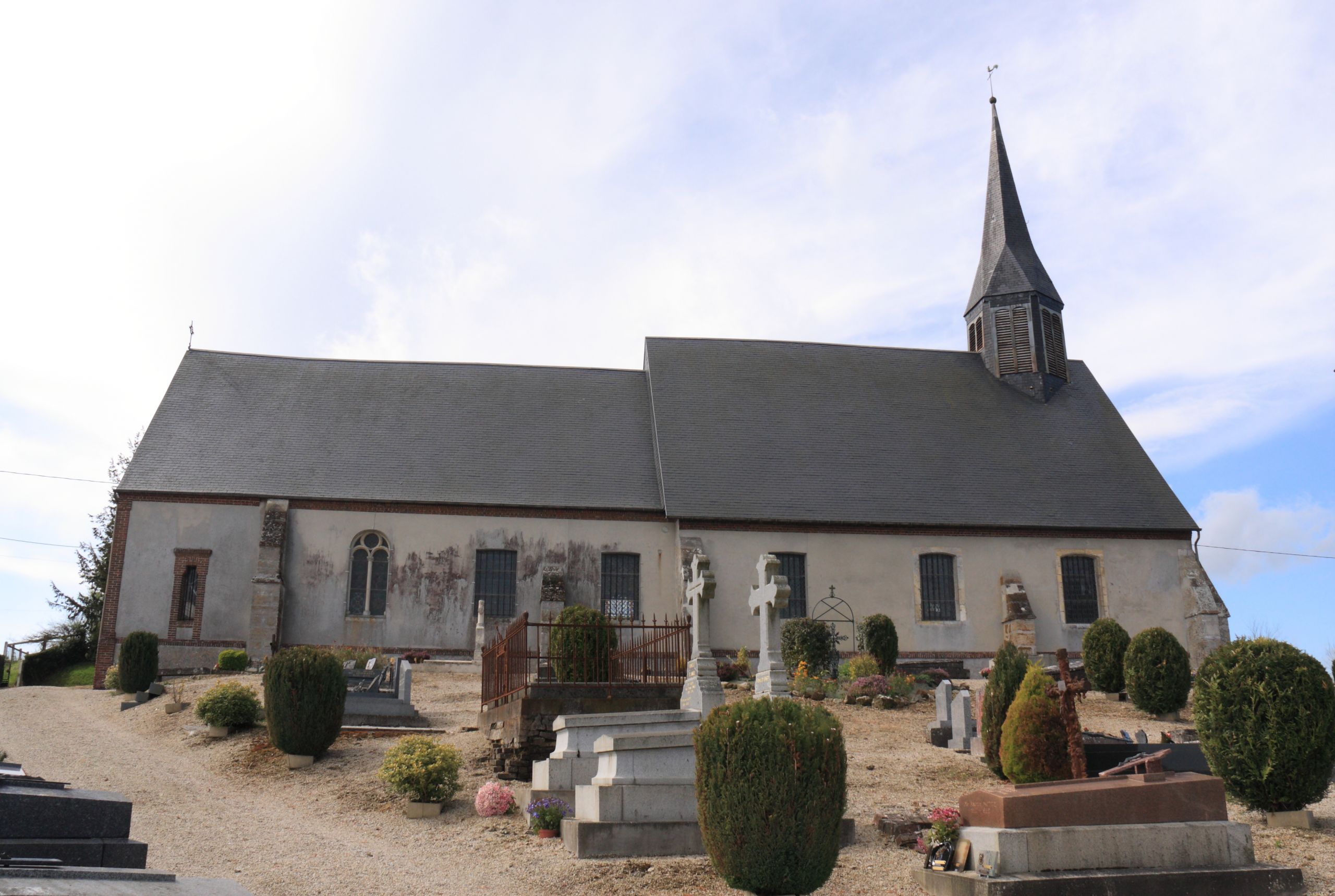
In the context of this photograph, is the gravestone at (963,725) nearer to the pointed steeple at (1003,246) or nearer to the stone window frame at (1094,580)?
the stone window frame at (1094,580)

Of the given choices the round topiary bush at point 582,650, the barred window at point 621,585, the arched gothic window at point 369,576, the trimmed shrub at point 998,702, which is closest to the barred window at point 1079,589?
the barred window at point 621,585

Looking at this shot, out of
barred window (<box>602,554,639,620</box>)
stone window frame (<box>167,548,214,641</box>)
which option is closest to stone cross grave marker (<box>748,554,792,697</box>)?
barred window (<box>602,554,639,620</box>)

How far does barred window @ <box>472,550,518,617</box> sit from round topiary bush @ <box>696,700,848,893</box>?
1764cm

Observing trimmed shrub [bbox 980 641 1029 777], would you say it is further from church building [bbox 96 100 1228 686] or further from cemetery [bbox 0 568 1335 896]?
church building [bbox 96 100 1228 686]

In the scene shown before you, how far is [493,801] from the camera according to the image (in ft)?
33.3

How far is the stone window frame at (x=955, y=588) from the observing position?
24609mm

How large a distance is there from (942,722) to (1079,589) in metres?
12.6

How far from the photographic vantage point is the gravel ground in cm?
791

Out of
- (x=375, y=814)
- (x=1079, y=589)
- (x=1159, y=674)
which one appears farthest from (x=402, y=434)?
(x=1159, y=674)

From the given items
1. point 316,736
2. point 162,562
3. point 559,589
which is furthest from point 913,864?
point 162,562

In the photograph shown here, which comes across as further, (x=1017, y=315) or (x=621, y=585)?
(x=1017, y=315)

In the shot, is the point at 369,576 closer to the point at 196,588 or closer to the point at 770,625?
the point at 196,588

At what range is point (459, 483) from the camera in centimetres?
2489

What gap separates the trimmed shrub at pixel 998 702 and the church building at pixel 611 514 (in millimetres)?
11989
